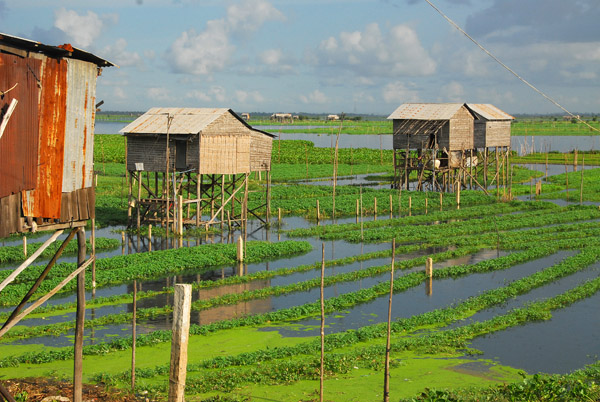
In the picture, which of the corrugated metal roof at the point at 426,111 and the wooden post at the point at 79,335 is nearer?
the wooden post at the point at 79,335

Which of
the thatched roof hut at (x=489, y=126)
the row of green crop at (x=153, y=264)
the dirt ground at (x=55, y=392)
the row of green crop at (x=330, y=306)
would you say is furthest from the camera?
the thatched roof hut at (x=489, y=126)

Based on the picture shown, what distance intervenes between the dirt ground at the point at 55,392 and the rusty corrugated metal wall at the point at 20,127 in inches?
169

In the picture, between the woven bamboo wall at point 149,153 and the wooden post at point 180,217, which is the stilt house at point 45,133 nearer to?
the wooden post at point 180,217

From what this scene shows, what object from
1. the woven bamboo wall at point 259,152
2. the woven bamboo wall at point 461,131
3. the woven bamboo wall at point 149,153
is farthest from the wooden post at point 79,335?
the woven bamboo wall at point 461,131

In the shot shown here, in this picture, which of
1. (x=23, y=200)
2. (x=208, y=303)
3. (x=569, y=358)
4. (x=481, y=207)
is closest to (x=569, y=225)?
(x=481, y=207)

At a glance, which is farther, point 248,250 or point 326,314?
point 248,250

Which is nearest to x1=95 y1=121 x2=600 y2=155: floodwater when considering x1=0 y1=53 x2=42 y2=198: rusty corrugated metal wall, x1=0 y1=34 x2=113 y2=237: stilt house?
x1=0 y1=34 x2=113 y2=237: stilt house

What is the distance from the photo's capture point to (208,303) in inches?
904

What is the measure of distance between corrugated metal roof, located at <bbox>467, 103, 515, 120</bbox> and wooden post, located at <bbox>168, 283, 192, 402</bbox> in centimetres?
4863

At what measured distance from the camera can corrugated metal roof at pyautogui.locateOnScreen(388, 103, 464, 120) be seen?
5122 cm

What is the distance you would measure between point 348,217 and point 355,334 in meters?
22.7

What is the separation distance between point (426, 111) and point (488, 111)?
31.8ft

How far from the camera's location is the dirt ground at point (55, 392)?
13492mm

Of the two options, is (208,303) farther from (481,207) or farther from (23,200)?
(481,207)
